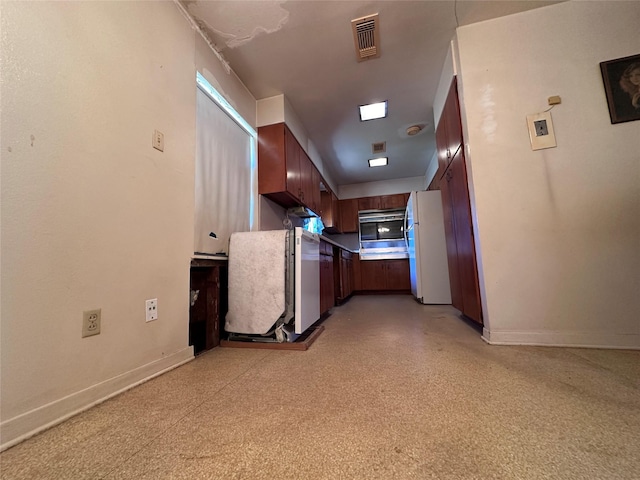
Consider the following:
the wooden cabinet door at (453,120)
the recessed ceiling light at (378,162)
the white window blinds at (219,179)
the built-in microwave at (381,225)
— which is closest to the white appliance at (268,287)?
the white window blinds at (219,179)

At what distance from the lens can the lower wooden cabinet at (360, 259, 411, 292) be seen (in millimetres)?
4738

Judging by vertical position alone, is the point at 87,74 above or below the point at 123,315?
above

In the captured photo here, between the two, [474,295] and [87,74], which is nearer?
[87,74]

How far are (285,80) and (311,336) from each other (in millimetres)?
2322

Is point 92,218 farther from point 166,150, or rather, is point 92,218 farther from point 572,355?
point 572,355

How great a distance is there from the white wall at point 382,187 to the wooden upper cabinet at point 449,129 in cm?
255

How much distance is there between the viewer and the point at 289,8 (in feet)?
5.45

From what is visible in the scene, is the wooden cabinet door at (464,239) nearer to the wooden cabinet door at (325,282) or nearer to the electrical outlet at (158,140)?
the wooden cabinet door at (325,282)

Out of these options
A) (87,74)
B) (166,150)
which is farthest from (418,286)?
(87,74)

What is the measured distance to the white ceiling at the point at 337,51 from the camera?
169 centimetres

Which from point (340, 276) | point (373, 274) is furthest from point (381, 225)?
point (340, 276)

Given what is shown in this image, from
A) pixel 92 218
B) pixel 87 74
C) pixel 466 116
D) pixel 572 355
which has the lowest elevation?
pixel 572 355

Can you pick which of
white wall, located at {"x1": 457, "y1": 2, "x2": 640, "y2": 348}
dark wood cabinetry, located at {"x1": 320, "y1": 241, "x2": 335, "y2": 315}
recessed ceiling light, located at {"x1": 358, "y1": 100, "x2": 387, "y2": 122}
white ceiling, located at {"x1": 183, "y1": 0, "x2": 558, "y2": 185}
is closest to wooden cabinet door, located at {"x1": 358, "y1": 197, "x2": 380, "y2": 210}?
white ceiling, located at {"x1": 183, "y1": 0, "x2": 558, "y2": 185}

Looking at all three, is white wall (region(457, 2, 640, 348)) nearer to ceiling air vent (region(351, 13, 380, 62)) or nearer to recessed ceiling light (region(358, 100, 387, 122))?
ceiling air vent (region(351, 13, 380, 62))
